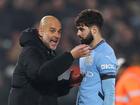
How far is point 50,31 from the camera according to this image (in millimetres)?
4863

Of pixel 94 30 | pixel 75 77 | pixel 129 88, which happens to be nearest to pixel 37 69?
pixel 75 77

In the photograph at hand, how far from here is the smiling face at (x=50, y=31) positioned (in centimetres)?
486

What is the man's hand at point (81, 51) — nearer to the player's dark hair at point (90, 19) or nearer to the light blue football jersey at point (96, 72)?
the light blue football jersey at point (96, 72)

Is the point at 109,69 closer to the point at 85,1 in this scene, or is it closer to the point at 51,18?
the point at 51,18

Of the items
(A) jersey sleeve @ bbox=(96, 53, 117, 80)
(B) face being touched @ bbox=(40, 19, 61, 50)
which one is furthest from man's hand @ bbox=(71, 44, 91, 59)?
(B) face being touched @ bbox=(40, 19, 61, 50)

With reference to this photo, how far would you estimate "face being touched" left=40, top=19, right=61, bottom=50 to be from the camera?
4.86 meters

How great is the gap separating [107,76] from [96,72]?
0.11 m

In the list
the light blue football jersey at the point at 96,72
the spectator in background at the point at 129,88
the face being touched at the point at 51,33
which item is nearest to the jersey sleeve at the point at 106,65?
the light blue football jersey at the point at 96,72

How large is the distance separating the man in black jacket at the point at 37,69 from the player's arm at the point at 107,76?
0.28 m

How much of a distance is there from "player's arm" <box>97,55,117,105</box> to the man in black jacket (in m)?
0.28

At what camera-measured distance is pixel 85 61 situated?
16.0 feet

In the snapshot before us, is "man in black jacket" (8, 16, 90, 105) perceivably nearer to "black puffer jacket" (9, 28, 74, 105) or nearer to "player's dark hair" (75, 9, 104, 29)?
"black puffer jacket" (9, 28, 74, 105)

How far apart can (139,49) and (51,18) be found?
198 inches

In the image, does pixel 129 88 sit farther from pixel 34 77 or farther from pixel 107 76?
Result: pixel 34 77
